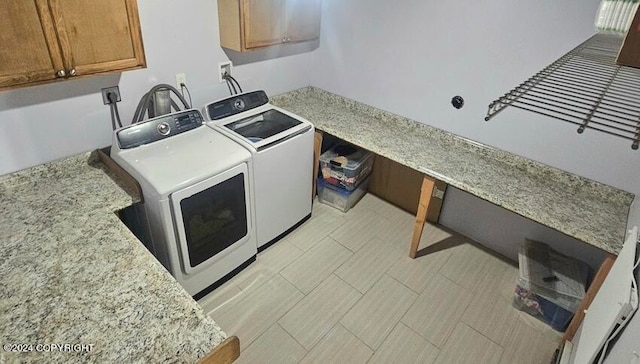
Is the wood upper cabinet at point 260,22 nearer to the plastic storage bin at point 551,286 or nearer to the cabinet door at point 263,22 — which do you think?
the cabinet door at point 263,22

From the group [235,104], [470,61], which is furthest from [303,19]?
[470,61]

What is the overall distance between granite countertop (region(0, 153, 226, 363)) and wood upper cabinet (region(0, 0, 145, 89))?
599 millimetres

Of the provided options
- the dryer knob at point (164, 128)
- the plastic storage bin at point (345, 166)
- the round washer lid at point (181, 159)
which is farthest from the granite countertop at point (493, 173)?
the dryer knob at point (164, 128)

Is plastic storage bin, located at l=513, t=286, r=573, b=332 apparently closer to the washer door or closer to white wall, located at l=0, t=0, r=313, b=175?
the washer door

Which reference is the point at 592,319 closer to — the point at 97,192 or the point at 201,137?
the point at 201,137

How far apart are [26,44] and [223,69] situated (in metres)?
1.23

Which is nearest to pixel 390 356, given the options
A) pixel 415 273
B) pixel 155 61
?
pixel 415 273

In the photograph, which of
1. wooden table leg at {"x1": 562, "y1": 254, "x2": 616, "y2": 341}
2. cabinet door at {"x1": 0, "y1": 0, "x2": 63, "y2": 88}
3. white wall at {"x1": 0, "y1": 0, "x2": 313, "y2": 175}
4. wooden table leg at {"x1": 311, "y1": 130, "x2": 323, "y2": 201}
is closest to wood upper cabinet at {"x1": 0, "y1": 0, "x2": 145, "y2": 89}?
cabinet door at {"x1": 0, "y1": 0, "x2": 63, "y2": 88}

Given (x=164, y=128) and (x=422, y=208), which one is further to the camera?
(x=422, y=208)

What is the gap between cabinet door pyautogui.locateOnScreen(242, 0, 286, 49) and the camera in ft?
7.35

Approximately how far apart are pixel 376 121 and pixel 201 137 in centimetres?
136

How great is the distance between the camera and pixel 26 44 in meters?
1.43

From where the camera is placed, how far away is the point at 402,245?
2725 mm

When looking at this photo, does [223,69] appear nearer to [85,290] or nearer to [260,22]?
[260,22]
